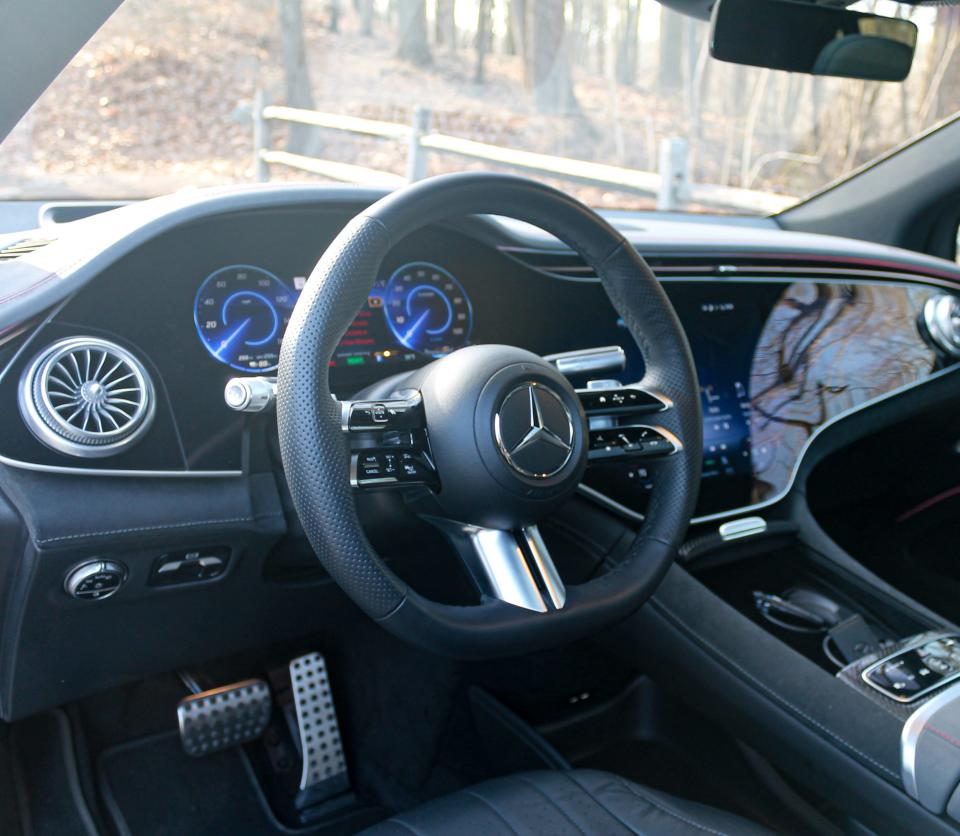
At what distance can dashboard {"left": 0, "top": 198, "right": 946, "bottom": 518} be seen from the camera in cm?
154

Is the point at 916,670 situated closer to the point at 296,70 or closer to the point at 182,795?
the point at 182,795

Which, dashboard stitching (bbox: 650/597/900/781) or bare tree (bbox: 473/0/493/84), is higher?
bare tree (bbox: 473/0/493/84)

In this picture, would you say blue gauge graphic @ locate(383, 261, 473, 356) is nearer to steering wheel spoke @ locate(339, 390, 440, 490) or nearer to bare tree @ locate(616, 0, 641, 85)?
steering wheel spoke @ locate(339, 390, 440, 490)

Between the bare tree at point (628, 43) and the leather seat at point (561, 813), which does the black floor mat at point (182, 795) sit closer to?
the leather seat at point (561, 813)

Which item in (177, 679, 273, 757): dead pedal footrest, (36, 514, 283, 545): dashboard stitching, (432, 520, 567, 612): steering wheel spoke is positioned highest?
(432, 520, 567, 612): steering wheel spoke

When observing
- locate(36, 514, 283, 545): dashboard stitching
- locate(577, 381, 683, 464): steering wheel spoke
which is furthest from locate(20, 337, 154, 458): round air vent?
locate(577, 381, 683, 464): steering wheel spoke

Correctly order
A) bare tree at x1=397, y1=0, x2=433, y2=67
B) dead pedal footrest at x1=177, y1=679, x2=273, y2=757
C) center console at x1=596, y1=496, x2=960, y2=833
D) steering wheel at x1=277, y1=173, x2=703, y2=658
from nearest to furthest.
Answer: steering wheel at x1=277, y1=173, x2=703, y2=658, center console at x1=596, y1=496, x2=960, y2=833, dead pedal footrest at x1=177, y1=679, x2=273, y2=757, bare tree at x1=397, y1=0, x2=433, y2=67

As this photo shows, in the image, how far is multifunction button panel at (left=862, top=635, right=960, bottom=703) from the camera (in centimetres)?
172

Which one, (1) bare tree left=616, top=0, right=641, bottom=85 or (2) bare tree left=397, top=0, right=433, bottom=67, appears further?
(1) bare tree left=616, top=0, right=641, bottom=85

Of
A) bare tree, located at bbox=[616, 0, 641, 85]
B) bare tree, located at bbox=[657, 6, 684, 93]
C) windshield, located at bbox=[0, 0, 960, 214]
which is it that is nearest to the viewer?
windshield, located at bbox=[0, 0, 960, 214]

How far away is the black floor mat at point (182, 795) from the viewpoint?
199 centimetres

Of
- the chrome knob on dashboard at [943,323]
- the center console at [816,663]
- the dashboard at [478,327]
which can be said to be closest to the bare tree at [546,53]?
the dashboard at [478,327]

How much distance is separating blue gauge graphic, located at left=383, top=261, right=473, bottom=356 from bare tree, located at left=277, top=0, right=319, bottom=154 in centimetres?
80

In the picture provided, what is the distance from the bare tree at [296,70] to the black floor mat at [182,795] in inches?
57.8
